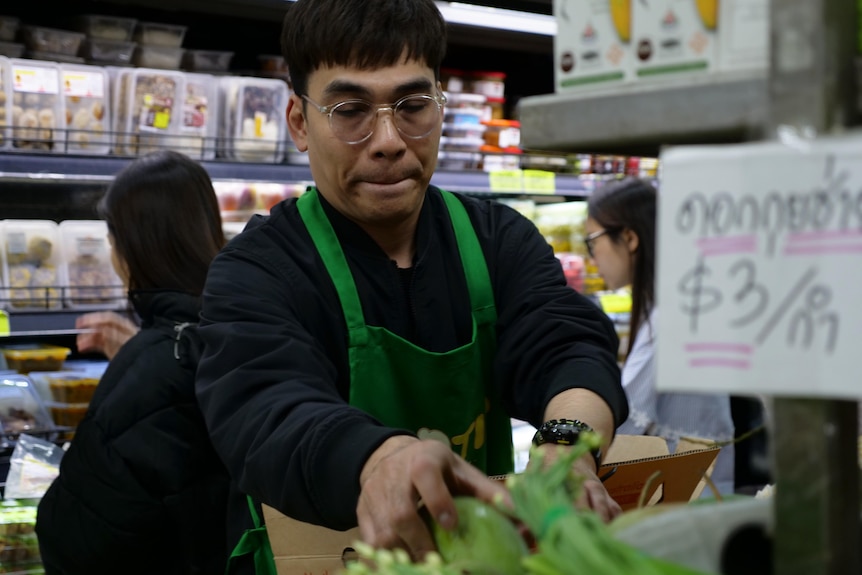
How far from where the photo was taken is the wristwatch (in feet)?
4.88

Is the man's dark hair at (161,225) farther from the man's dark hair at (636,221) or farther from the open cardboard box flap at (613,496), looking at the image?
the man's dark hair at (636,221)

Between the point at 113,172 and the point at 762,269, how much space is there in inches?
98.1

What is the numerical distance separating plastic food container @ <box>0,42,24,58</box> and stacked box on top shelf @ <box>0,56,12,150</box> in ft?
0.51

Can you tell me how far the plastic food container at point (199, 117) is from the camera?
10.8 ft

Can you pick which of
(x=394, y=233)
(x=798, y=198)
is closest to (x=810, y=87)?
(x=798, y=198)

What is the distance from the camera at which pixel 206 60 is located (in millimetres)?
3623

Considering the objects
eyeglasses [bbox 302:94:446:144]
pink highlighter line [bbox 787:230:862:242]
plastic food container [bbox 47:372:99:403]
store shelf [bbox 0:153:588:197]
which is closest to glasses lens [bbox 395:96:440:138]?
eyeglasses [bbox 302:94:446:144]

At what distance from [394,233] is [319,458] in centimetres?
71

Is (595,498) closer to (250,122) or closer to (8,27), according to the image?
(250,122)

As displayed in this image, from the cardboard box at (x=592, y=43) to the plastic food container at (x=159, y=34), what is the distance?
9.22 ft

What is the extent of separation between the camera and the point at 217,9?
3369 millimetres

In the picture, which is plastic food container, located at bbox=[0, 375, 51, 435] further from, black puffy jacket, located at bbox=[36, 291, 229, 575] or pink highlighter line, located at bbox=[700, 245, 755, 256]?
pink highlighter line, located at bbox=[700, 245, 755, 256]

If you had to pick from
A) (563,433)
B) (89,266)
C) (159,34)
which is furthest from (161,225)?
(563,433)

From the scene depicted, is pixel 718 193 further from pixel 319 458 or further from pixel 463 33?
pixel 463 33
